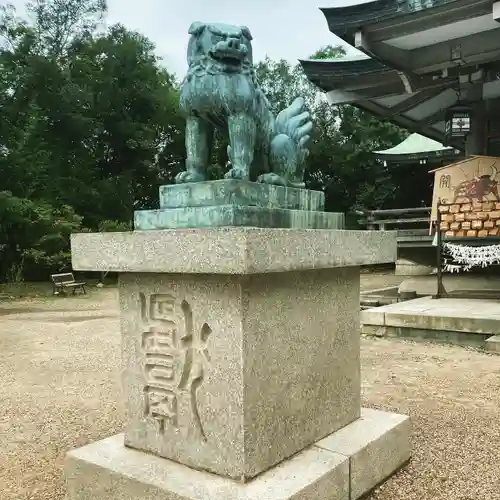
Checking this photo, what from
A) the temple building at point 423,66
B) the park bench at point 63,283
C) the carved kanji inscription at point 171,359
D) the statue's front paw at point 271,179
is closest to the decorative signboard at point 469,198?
the temple building at point 423,66

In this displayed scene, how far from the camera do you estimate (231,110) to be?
224 cm

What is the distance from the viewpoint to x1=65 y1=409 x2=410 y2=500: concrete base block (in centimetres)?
196

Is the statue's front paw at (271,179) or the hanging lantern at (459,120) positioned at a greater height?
the hanging lantern at (459,120)

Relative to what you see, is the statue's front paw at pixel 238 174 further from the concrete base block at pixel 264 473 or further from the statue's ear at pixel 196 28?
the concrete base block at pixel 264 473

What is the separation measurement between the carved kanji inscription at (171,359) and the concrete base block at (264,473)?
0.19m

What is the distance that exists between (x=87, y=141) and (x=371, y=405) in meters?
15.9

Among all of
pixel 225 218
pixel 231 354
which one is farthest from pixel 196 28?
pixel 231 354

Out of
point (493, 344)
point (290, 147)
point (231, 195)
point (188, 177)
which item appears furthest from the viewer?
point (493, 344)

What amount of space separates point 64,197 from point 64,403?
13.0 meters

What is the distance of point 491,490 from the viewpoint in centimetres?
242

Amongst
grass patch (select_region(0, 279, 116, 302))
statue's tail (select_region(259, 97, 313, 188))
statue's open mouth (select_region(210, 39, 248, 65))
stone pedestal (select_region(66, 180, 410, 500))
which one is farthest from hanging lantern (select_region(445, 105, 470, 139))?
grass patch (select_region(0, 279, 116, 302))

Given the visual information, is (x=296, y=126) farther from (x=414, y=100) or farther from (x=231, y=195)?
(x=414, y=100)

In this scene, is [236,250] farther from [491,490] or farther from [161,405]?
[491,490]

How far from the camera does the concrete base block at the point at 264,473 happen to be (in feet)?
6.43
